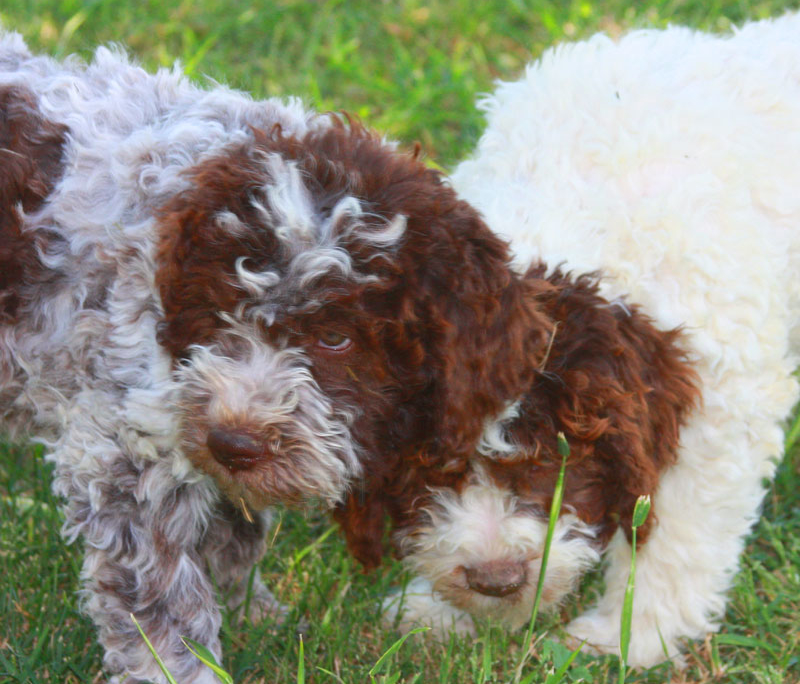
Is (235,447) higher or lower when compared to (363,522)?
higher

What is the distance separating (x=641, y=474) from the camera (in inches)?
126

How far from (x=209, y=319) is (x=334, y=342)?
313 mm

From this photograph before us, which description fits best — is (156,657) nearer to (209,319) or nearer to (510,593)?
(209,319)

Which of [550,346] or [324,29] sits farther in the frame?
[324,29]

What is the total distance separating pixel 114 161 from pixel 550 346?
128 centimetres

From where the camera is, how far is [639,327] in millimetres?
3207

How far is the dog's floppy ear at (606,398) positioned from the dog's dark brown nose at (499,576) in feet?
0.87

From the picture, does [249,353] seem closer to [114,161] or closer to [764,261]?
[114,161]

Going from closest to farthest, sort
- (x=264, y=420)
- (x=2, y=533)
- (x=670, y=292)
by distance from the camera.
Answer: (x=264, y=420), (x=670, y=292), (x=2, y=533)

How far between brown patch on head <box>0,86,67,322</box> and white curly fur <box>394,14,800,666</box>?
4.26 ft

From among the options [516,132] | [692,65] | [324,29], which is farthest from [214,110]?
[324,29]

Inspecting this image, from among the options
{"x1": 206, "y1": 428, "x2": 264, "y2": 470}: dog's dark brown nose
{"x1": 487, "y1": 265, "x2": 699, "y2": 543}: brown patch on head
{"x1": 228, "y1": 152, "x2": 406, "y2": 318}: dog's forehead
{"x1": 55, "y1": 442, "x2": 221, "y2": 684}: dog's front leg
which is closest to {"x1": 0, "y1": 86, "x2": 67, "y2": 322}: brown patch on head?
{"x1": 55, "y1": 442, "x2": 221, "y2": 684}: dog's front leg

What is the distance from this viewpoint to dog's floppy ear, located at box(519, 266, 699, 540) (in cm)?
307

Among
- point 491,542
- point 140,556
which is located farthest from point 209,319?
point 491,542
